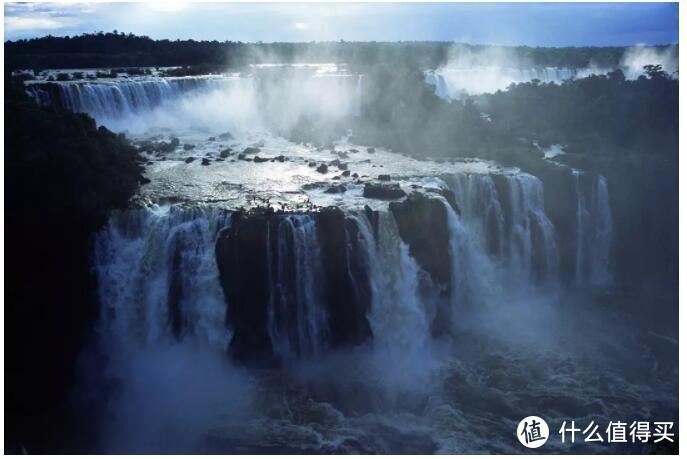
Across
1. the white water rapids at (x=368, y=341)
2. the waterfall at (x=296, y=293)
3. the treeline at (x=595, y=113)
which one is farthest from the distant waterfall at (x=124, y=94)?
the treeline at (x=595, y=113)

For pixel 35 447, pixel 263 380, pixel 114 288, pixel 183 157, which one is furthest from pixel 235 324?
pixel 183 157

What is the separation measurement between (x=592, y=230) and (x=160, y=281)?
1655 cm

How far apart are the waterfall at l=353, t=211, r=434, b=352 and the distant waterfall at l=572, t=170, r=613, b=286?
8349 mm

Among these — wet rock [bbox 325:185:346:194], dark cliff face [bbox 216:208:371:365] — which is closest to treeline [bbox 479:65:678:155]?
wet rock [bbox 325:185:346:194]

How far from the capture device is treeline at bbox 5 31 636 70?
145 ft

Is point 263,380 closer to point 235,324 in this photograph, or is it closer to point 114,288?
point 235,324

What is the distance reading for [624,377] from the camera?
742 inches

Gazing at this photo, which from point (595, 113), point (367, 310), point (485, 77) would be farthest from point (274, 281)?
point (485, 77)

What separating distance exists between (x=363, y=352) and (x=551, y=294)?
8.55 meters

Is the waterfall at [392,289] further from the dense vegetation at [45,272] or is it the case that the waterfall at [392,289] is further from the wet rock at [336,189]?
the dense vegetation at [45,272]

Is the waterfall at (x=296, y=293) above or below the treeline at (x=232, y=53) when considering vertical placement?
below

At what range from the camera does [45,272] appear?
17.3 m

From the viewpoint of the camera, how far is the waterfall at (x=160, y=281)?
1800cm

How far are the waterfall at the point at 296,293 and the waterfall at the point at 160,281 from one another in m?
1.53
